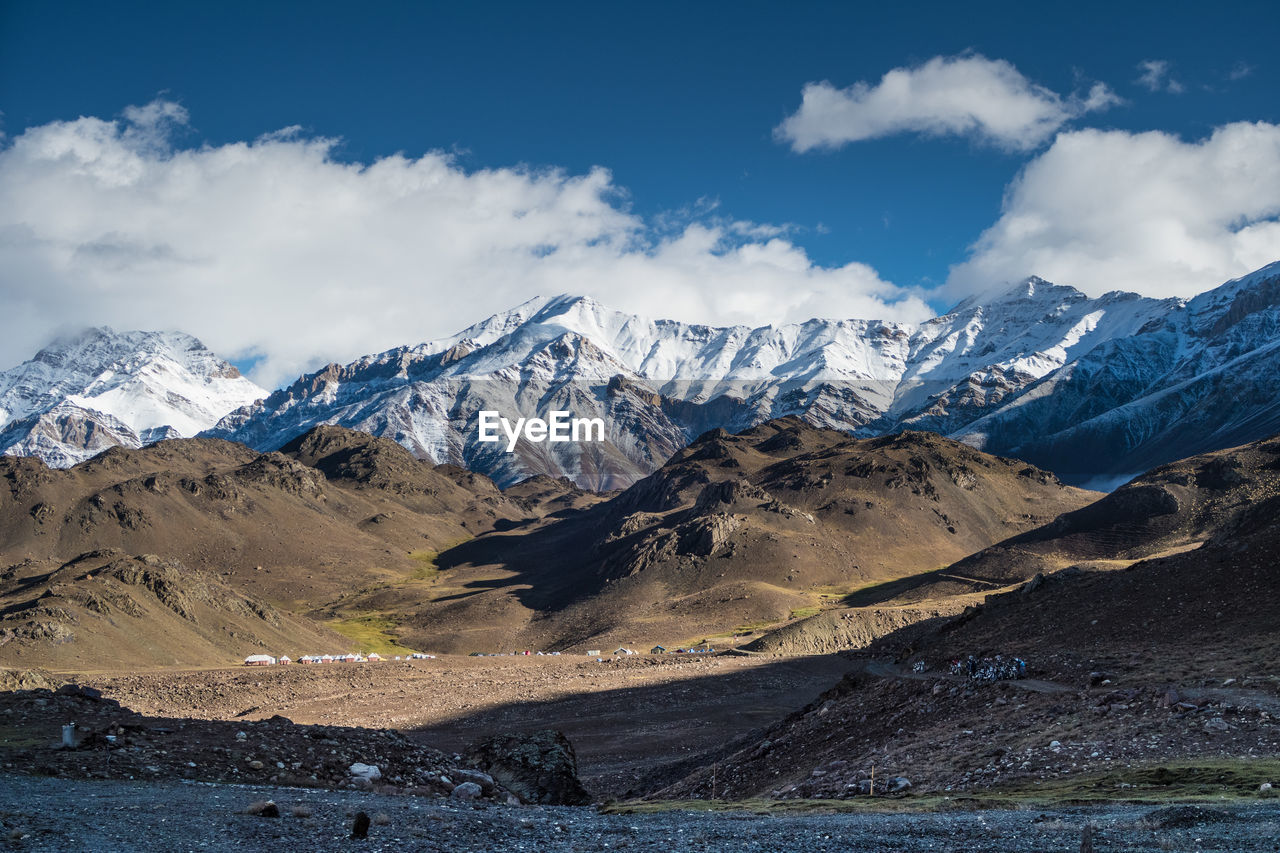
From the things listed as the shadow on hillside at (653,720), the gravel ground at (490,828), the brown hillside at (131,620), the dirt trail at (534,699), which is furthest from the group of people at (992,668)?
the brown hillside at (131,620)

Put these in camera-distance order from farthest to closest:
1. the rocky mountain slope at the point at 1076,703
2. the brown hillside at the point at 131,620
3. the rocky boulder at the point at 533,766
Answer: the brown hillside at the point at 131,620 → the rocky boulder at the point at 533,766 → the rocky mountain slope at the point at 1076,703

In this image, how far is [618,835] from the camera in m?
20.9

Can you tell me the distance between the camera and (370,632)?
165 m

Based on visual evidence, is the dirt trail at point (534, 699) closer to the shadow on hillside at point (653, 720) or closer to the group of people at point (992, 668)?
the shadow on hillside at point (653, 720)

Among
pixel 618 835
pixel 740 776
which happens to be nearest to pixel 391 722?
pixel 740 776

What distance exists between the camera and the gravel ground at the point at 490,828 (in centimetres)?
1777

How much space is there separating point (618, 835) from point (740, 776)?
20420 millimetres

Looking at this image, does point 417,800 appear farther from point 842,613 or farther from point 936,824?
point 842,613

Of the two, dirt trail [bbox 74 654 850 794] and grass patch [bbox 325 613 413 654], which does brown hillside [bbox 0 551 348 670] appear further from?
grass patch [bbox 325 613 413 654]

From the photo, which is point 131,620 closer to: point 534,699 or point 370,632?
point 534,699

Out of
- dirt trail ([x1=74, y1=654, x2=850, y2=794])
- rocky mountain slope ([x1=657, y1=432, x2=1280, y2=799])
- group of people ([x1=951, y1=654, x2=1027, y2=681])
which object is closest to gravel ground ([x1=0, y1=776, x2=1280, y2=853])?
rocky mountain slope ([x1=657, y1=432, x2=1280, y2=799])

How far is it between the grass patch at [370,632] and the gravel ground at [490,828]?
379ft

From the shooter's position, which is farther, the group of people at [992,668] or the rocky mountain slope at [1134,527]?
the rocky mountain slope at [1134,527]

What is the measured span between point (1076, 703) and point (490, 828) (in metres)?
22.5
